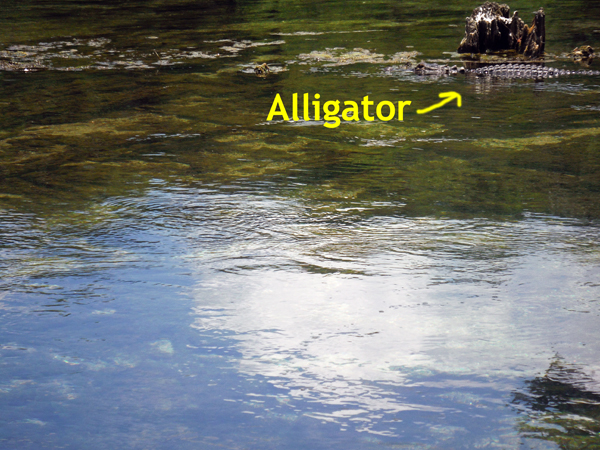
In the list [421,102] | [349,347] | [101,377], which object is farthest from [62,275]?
[421,102]

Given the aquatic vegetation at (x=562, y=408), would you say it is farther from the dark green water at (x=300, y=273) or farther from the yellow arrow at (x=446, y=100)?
the yellow arrow at (x=446, y=100)

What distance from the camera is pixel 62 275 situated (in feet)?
11.2

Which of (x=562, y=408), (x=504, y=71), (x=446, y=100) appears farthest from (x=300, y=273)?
(x=504, y=71)

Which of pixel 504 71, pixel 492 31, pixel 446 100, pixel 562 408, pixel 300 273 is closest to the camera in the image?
pixel 562 408

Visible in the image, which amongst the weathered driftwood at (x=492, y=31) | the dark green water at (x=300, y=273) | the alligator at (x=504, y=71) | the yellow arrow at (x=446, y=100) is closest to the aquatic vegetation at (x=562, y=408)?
the dark green water at (x=300, y=273)

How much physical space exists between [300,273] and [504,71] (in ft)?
19.3

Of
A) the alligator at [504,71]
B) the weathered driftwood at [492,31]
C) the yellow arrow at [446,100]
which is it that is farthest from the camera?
the weathered driftwood at [492,31]

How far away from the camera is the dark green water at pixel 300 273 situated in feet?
7.63

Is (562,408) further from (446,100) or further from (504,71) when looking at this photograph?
(504,71)

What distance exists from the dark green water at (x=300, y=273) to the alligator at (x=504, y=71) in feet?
2.18

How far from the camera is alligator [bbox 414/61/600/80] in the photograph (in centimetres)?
798

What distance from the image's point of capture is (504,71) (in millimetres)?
8305

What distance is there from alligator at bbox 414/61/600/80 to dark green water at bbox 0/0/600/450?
665 millimetres

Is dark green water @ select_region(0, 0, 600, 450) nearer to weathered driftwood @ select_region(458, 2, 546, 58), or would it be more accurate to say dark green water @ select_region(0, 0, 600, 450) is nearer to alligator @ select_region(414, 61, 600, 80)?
alligator @ select_region(414, 61, 600, 80)
